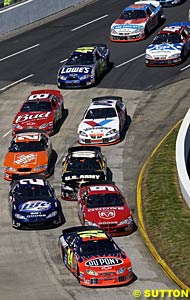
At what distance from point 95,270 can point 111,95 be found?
22.1 metres

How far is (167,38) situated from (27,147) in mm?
16523

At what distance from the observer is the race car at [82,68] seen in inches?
2178

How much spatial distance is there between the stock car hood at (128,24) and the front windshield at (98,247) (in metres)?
29.1

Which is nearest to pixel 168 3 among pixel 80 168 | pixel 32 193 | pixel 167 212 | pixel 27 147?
pixel 27 147

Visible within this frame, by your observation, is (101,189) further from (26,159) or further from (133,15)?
(133,15)

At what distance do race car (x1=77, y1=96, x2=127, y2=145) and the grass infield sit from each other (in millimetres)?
2275

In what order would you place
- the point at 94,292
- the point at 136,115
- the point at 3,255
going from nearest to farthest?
the point at 94,292 < the point at 3,255 < the point at 136,115

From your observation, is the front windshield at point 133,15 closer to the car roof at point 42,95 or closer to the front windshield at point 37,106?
the car roof at point 42,95

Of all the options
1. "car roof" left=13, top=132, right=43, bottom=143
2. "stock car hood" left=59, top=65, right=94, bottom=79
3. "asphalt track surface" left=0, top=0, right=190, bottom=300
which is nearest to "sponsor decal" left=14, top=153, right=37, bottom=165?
"asphalt track surface" left=0, top=0, right=190, bottom=300

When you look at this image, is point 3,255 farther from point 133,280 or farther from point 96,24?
point 96,24

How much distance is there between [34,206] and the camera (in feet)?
128

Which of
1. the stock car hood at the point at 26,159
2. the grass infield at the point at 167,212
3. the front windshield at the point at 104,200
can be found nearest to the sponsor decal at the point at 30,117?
the stock car hood at the point at 26,159

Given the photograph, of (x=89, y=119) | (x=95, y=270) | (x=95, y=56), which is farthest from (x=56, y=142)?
(x=95, y=270)

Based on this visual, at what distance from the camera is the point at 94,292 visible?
33.9m
